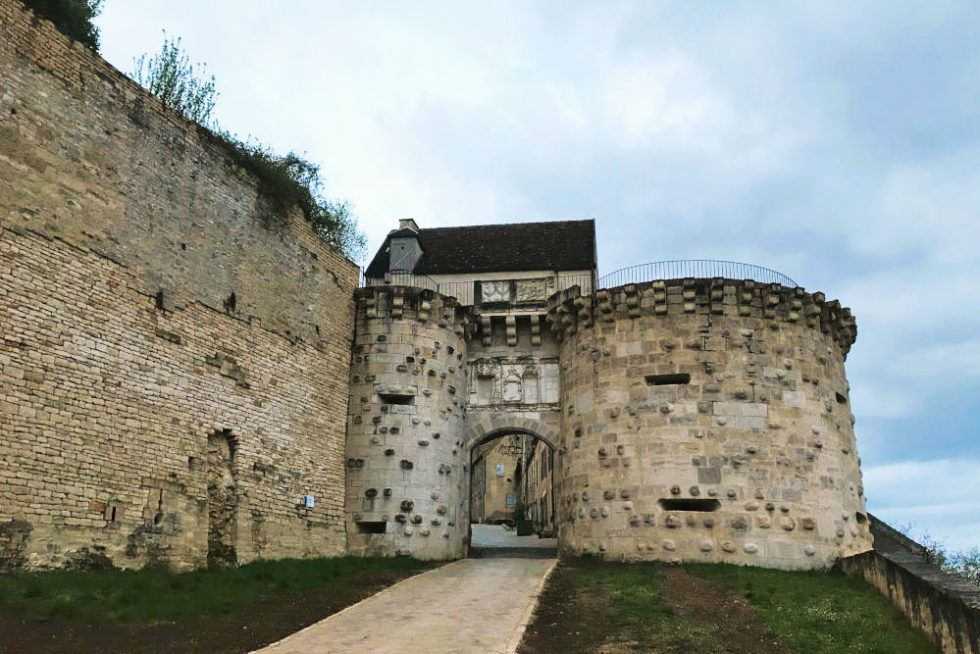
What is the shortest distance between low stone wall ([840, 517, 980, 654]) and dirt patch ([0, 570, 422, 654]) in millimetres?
6969

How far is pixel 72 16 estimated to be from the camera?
14.4m

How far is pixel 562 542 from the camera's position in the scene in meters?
17.0

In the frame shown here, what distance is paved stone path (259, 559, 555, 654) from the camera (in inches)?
331

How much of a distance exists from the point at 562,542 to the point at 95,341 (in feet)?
32.6

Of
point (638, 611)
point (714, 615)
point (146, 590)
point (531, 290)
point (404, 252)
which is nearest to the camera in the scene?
point (146, 590)

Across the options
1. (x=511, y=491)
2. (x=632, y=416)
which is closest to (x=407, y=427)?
(x=632, y=416)

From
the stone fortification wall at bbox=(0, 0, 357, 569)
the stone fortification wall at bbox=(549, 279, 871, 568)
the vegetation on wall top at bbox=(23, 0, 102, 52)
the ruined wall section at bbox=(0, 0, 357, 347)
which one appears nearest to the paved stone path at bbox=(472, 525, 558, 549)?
the stone fortification wall at bbox=(549, 279, 871, 568)

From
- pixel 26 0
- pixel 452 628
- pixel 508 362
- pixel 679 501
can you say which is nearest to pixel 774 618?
pixel 452 628

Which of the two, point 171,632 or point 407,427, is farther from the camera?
point 407,427

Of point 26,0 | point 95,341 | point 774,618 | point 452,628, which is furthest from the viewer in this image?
point 26,0

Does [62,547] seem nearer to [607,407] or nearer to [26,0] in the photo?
[26,0]

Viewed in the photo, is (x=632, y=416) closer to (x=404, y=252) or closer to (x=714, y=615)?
(x=714, y=615)

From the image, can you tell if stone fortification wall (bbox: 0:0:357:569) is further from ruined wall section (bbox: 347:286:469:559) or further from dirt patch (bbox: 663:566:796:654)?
dirt patch (bbox: 663:566:796:654)

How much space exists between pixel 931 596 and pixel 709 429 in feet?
22.3
